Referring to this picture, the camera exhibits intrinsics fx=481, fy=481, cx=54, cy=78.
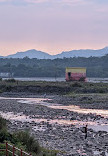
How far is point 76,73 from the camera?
4008 inches

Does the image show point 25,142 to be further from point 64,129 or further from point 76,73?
point 76,73

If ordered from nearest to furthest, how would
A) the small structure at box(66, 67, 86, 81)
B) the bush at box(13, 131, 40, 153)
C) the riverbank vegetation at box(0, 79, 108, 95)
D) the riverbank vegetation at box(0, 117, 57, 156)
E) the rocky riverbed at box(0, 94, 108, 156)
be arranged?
the riverbank vegetation at box(0, 117, 57, 156)
the bush at box(13, 131, 40, 153)
the rocky riverbed at box(0, 94, 108, 156)
the riverbank vegetation at box(0, 79, 108, 95)
the small structure at box(66, 67, 86, 81)

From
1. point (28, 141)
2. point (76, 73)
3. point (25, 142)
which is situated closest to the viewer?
point (25, 142)

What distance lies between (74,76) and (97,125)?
67.7 m

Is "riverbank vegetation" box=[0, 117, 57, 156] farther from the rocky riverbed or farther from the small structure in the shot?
the small structure

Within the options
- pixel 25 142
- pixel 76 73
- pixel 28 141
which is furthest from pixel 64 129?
pixel 76 73

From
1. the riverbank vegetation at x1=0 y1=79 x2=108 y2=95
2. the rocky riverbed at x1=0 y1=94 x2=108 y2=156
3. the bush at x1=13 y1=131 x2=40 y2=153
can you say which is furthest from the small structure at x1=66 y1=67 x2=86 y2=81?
the bush at x1=13 y1=131 x2=40 y2=153

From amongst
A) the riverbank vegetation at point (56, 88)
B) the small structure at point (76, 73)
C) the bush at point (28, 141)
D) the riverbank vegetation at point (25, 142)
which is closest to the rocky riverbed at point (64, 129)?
the riverbank vegetation at point (25, 142)

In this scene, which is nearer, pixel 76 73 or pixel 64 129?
pixel 64 129

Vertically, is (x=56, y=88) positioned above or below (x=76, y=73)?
below

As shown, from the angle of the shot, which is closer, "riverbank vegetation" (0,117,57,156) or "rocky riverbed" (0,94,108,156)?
"riverbank vegetation" (0,117,57,156)

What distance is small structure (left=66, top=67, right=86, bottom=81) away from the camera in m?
101

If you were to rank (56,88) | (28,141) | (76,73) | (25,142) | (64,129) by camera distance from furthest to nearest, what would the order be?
(76,73)
(56,88)
(64,129)
(28,141)
(25,142)

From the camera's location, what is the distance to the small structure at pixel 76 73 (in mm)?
100562
